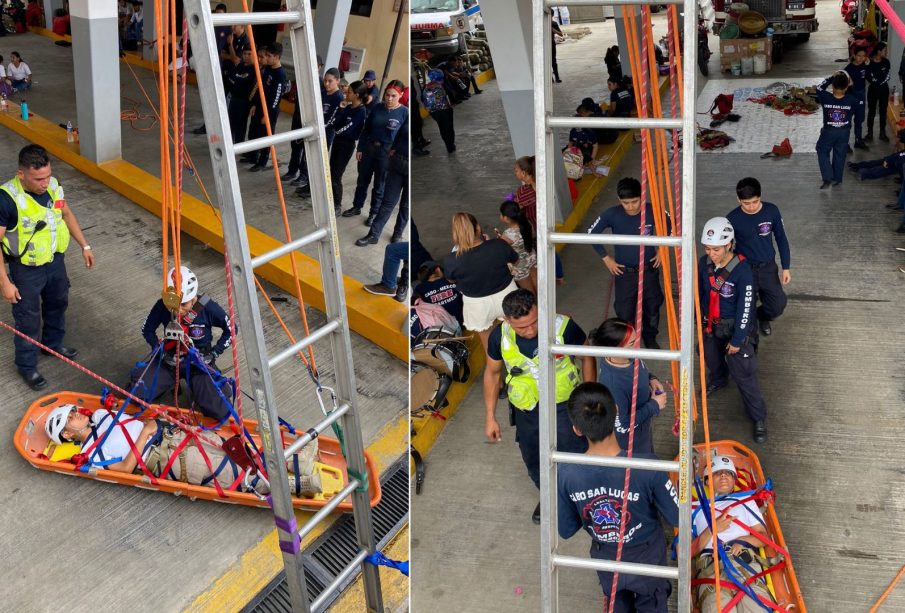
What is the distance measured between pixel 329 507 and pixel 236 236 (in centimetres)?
153

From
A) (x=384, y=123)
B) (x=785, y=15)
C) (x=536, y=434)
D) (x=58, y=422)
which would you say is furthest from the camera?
(x=785, y=15)

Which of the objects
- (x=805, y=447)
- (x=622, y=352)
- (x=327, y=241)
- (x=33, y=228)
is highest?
(x=327, y=241)

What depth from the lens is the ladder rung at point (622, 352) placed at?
3.24 metres

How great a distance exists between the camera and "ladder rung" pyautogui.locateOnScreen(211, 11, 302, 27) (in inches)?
128

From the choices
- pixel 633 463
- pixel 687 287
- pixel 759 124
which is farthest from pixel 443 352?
pixel 759 124

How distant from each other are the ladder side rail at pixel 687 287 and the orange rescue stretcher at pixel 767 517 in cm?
97

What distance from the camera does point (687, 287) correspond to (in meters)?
3.18

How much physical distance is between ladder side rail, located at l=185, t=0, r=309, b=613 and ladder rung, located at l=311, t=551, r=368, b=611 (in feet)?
1.20

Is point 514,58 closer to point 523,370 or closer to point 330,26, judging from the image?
point 330,26

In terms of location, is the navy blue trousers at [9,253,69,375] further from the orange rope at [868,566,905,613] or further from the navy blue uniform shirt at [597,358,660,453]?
the orange rope at [868,566,905,613]

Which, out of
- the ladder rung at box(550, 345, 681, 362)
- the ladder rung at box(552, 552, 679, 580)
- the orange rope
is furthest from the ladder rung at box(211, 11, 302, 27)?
the orange rope

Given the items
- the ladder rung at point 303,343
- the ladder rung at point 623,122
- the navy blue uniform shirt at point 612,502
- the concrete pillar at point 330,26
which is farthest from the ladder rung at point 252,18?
the concrete pillar at point 330,26

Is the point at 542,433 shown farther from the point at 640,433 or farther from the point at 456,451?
the point at 456,451

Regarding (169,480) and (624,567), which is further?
(169,480)
